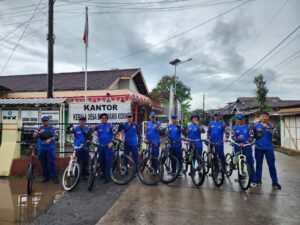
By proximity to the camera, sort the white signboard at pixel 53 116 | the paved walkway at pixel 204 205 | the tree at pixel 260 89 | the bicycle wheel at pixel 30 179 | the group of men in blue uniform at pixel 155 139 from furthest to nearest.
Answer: the tree at pixel 260 89 → the white signboard at pixel 53 116 → the group of men in blue uniform at pixel 155 139 → the bicycle wheel at pixel 30 179 → the paved walkway at pixel 204 205

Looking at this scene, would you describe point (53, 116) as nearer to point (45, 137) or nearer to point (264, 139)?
point (45, 137)

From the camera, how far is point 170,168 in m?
6.91

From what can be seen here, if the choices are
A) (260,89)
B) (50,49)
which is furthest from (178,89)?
(50,49)

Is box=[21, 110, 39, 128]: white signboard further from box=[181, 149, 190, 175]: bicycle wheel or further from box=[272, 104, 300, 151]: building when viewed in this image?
box=[272, 104, 300, 151]: building

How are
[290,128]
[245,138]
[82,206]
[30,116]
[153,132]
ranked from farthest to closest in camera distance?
1. [290,128]
2. [30,116]
3. [153,132]
4. [245,138]
5. [82,206]

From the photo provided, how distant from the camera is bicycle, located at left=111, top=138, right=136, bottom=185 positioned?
21.6 ft

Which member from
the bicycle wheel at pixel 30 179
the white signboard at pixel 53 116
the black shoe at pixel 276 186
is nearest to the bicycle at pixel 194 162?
the black shoe at pixel 276 186

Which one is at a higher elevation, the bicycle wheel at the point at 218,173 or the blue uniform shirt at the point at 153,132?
the blue uniform shirt at the point at 153,132

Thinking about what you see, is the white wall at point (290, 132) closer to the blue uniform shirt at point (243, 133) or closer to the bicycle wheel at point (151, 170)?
the blue uniform shirt at point (243, 133)

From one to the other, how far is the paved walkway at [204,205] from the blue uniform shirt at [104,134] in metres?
1.34

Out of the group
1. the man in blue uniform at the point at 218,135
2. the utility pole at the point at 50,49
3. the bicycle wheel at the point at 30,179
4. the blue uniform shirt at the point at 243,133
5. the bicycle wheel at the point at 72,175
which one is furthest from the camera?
the utility pole at the point at 50,49

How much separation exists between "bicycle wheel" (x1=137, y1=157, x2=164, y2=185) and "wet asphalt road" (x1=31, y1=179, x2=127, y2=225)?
594 mm

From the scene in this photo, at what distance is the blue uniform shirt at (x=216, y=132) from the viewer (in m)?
7.34

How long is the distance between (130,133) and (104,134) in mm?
824
